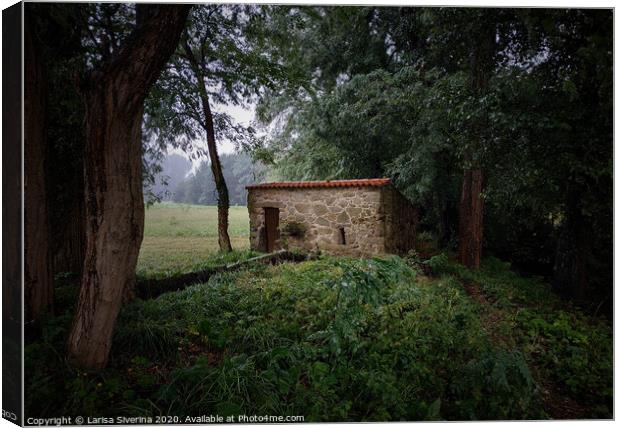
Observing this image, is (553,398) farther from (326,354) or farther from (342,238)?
(342,238)

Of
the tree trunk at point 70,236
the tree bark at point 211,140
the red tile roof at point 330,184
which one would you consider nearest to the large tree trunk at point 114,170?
the tree bark at point 211,140

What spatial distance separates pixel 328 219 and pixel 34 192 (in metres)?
Result: 3.94

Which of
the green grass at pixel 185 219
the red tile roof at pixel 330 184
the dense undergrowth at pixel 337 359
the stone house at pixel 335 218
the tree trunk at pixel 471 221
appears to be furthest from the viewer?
the stone house at pixel 335 218

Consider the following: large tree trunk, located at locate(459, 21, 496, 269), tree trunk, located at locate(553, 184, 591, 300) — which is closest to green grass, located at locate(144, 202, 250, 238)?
large tree trunk, located at locate(459, 21, 496, 269)

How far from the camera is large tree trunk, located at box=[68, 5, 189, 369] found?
2217 millimetres

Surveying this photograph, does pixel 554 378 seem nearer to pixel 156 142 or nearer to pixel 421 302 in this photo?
pixel 421 302

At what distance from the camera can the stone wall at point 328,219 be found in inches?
214

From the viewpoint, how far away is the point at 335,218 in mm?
5637

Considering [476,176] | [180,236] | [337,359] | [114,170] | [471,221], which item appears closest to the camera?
[114,170]

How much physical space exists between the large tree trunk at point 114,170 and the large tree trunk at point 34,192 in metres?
0.67

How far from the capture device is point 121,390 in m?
2.36

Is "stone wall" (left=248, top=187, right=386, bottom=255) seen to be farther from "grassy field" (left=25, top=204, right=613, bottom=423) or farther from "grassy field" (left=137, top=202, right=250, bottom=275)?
"grassy field" (left=25, top=204, right=613, bottom=423)

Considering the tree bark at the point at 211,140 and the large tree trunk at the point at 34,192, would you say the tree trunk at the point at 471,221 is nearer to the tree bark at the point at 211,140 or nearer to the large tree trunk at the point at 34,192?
the tree bark at the point at 211,140

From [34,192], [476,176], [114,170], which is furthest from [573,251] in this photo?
[34,192]
